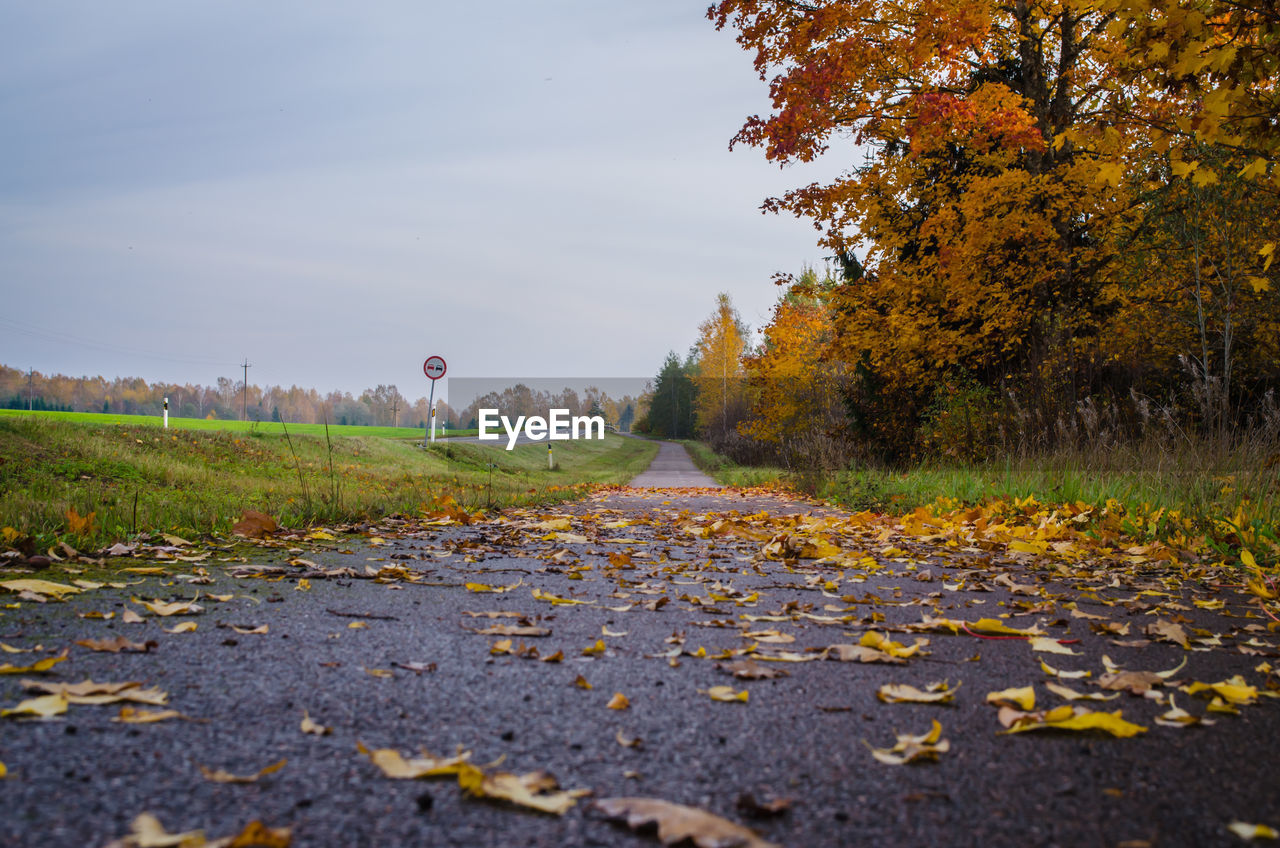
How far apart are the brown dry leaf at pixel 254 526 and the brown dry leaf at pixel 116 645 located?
2.69 meters

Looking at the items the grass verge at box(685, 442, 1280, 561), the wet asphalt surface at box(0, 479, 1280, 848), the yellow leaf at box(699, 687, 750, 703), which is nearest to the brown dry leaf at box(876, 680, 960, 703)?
the wet asphalt surface at box(0, 479, 1280, 848)

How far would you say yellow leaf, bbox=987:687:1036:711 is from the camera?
6.97ft

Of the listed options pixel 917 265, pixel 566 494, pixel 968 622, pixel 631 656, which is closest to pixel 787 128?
pixel 917 265

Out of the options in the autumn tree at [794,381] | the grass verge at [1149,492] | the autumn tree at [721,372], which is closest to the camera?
the grass verge at [1149,492]

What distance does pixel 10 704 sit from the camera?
6.27ft

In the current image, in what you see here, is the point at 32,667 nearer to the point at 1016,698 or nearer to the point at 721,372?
the point at 1016,698

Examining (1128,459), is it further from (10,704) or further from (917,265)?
(10,704)

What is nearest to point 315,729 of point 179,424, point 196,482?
point 196,482

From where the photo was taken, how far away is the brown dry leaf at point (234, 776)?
156cm

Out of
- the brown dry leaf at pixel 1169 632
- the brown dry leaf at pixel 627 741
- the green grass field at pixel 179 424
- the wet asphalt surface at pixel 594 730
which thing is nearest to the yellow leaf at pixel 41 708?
the wet asphalt surface at pixel 594 730

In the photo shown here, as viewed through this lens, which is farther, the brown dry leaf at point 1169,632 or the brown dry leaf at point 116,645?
the brown dry leaf at point 1169,632

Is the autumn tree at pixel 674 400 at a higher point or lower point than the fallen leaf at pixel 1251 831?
higher

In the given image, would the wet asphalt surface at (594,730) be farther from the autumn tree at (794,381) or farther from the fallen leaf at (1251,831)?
the autumn tree at (794,381)

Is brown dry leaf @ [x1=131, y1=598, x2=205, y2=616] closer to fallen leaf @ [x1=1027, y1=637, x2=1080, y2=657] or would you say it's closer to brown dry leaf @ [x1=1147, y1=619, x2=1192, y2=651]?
fallen leaf @ [x1=1027, y1=637, x2=1080, y2=657]
